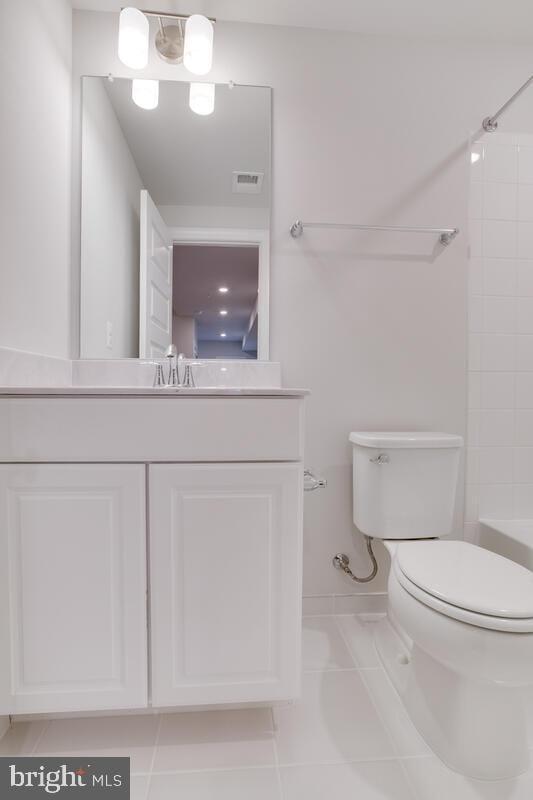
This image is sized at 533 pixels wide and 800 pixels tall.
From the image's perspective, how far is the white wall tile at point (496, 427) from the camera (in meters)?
1.66

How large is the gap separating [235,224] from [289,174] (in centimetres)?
28

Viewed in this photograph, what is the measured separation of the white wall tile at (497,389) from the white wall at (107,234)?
136 centimetres

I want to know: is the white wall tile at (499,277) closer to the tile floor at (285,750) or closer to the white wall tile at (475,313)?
the white wall tile at (475,313)

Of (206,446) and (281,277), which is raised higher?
(281,277)

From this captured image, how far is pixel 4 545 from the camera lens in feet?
3.09

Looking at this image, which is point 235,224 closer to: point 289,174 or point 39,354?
point 289,174

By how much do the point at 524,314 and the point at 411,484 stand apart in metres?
0.87

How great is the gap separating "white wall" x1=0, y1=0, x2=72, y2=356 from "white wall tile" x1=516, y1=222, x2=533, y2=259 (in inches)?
67.8

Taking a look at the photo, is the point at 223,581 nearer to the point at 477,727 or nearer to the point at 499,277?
the point at 477,727

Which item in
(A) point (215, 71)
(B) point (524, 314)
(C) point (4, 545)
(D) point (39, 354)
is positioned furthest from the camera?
(B) point (524, 314)

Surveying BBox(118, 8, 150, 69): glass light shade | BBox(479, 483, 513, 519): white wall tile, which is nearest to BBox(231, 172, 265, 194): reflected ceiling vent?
BBox(118, 8, 150, 69): glass light shade

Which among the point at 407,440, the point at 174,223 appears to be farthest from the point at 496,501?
the point at 174,223

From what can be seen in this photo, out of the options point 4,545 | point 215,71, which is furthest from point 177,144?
point 4,545

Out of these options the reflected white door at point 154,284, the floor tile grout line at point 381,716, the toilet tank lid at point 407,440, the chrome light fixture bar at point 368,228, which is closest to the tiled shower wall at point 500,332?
the chrome light fixture bar at point 368,228
